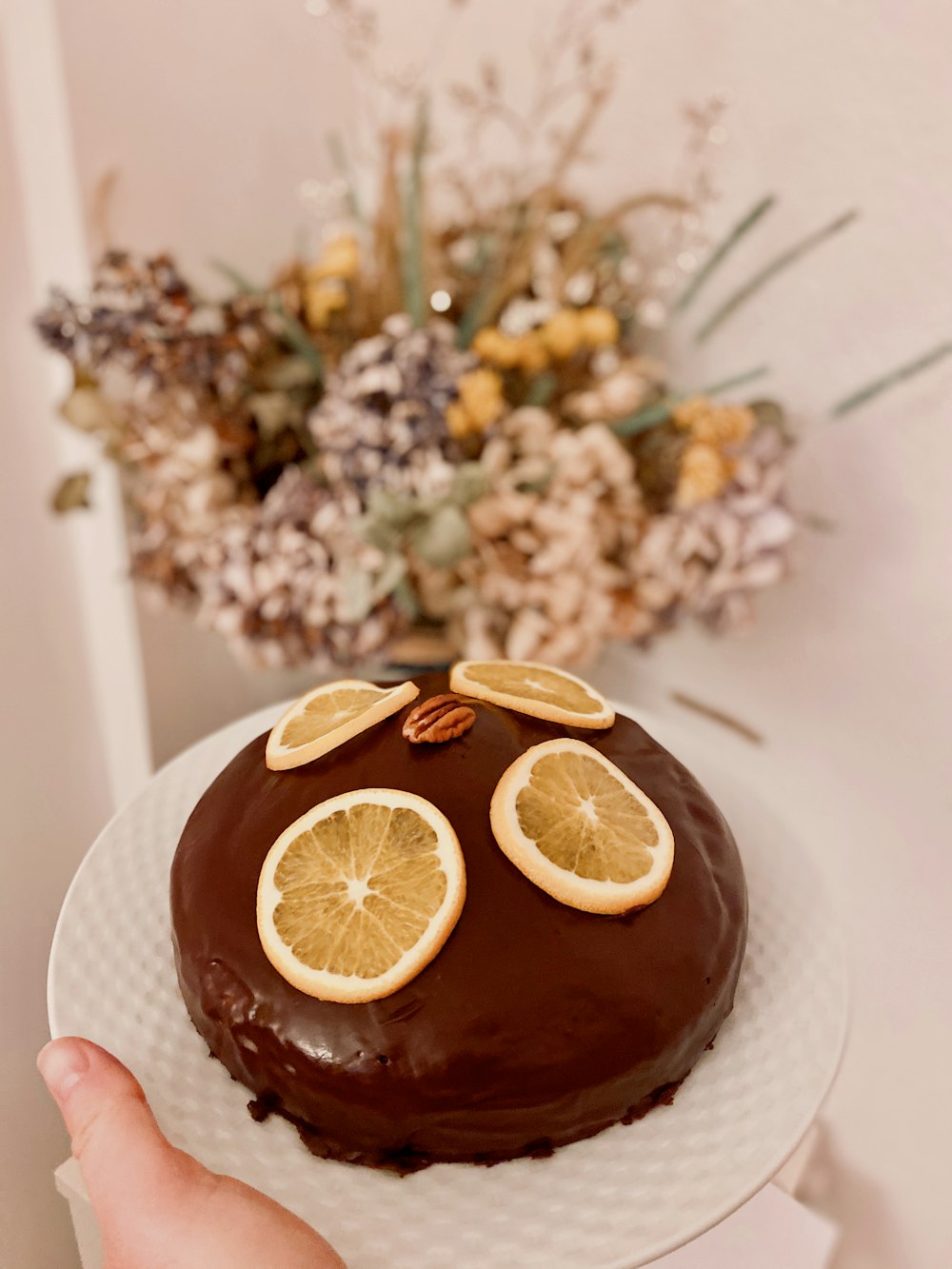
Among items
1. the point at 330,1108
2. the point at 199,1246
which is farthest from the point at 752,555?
the point at 199,1246

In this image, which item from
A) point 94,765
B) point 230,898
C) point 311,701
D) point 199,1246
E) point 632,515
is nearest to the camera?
point 199,1246

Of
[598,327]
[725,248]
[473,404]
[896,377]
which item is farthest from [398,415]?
[896,377]

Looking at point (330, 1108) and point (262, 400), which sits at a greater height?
point (262, 400)

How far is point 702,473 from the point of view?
1.08 m

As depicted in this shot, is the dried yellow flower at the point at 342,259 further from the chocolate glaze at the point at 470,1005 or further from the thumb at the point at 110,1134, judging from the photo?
the thumb at the point at 110,1134

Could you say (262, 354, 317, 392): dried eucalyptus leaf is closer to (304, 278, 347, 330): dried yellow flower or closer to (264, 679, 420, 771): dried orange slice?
(304, 278, 347, 330): dried yellow flower

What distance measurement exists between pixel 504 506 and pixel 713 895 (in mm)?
516

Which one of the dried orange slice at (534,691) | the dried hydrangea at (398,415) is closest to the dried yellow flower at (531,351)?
the dried hydrangea at (398,415)

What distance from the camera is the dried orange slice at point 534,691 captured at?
78 centimetres

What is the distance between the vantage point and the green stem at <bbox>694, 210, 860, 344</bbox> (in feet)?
3.79

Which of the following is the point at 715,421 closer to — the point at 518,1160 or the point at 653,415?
the point at 653,415

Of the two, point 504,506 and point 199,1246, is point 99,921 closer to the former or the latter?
point 199,1246

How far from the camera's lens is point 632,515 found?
45.5 inches

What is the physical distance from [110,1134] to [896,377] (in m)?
1.11
